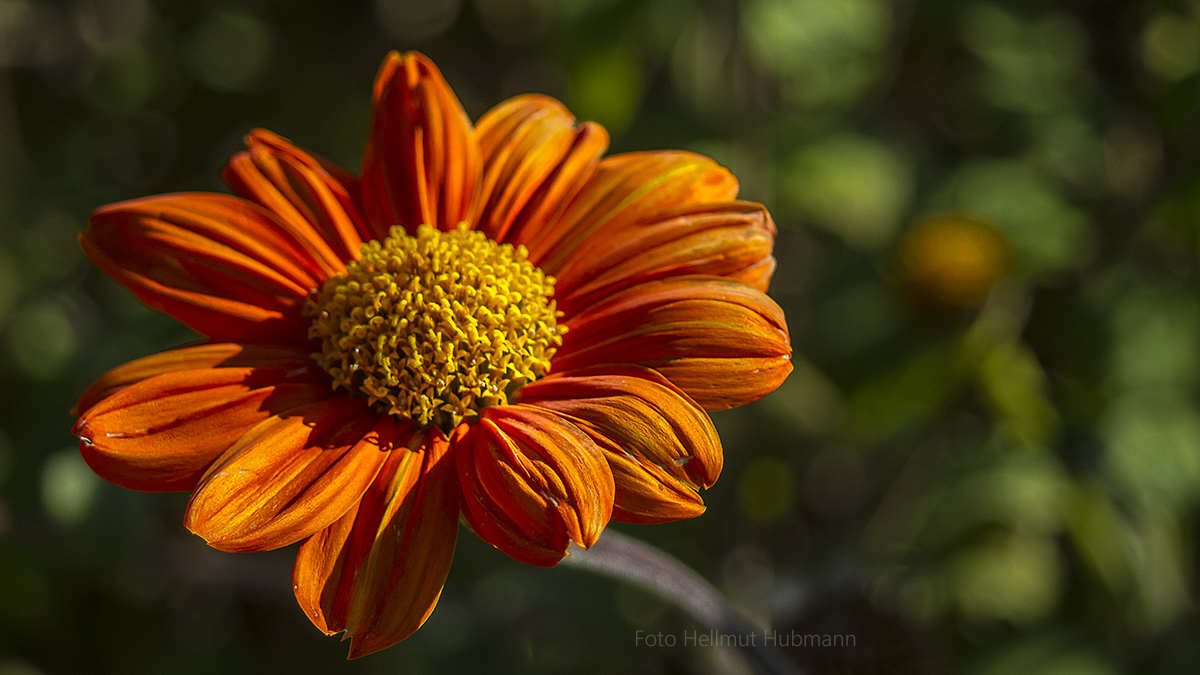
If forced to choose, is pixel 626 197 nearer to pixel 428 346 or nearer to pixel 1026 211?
pixel 428 346

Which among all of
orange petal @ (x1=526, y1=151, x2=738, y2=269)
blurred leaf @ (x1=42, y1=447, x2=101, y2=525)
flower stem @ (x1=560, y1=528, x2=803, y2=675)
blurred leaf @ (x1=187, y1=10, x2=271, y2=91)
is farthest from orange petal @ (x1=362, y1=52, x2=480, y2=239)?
blurred leaf @ (x1=187, y1=10, x2=271, y2=91)

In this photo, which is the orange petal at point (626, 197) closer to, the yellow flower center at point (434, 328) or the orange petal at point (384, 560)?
the yellow flower center at point (434, 328)

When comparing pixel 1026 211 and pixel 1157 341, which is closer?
pixel 1157 341

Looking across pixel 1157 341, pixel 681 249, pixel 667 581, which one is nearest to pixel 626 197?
pixel 681 249

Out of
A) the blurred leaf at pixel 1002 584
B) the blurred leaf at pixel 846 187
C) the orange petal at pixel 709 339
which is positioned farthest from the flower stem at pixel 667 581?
the blurred leaf at pixel 846 187

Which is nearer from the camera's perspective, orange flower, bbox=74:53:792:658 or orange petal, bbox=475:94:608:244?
orange flower, bbox=74:53:792:658

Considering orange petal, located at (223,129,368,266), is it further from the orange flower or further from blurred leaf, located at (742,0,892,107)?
blurred leaf, located at (742,0,892,107)
